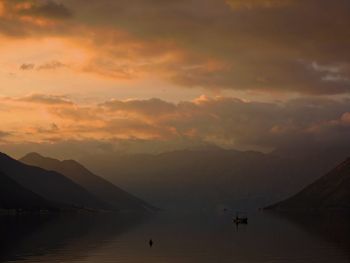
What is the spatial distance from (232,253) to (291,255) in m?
16.5

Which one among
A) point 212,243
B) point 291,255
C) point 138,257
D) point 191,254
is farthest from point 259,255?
point 212,243

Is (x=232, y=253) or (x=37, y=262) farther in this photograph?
(x=232, y=253)

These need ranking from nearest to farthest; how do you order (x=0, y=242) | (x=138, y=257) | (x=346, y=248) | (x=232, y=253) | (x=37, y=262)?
(x=37, y=262)
(x=138, y=257)
(x=232, y=253)
(x=346, y=248)
(x=0, y=242)

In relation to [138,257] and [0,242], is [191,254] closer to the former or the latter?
[138,257]

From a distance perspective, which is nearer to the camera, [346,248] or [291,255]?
[291,255]

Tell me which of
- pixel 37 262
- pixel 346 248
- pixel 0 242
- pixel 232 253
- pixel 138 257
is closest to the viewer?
pixel 37 262

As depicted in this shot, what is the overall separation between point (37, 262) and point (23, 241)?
6242cm

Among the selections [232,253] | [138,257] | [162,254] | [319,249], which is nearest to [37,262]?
[138,257]

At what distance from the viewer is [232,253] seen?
163000 mm

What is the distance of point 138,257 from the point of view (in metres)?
152

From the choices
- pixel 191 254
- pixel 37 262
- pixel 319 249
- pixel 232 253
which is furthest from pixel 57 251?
pixel 319 249

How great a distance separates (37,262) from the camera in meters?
140

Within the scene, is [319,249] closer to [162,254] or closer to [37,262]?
[162,254]

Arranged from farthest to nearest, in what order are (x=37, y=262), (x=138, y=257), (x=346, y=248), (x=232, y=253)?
(x=346, y=248), (x=232, y=253), (x=138, y=257), (x=37, y=262)
